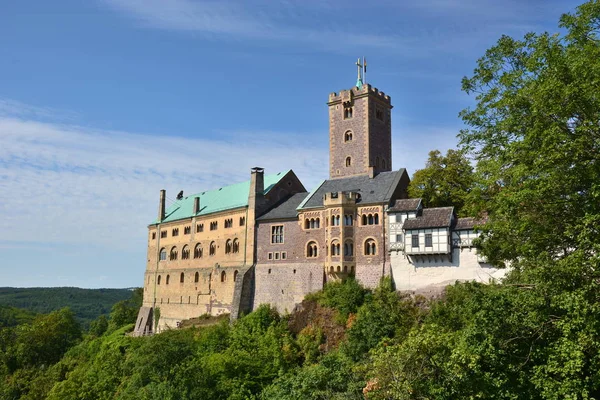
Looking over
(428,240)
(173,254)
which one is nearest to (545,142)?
(428,240)

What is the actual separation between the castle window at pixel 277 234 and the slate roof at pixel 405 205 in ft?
39.6

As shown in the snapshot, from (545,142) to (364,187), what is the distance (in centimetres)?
2952

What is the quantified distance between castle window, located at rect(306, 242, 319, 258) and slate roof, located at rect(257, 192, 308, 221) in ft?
11.2

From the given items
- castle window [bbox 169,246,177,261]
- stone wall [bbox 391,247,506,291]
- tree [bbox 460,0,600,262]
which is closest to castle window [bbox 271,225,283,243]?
stone wall [bbox 391,247,506,291]

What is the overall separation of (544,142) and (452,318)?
12.9m

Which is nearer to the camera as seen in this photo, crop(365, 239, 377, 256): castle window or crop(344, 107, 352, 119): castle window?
crop(365, 239, 377, 256): castle window

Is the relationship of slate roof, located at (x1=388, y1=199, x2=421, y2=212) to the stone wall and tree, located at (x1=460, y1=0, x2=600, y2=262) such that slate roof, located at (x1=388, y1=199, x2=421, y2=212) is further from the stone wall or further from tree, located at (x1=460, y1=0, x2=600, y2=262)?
tree, located at (x1=460, y1=0, x2=600, y2=262)

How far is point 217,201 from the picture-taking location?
6294 cm

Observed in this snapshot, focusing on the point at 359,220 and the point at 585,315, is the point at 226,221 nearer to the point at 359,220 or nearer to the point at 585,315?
the point at 359,220

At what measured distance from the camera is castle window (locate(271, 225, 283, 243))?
52.1 meters

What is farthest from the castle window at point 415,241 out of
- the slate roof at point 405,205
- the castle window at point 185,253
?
the castle window at point 185,253

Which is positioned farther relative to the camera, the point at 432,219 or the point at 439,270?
the point at 432,219

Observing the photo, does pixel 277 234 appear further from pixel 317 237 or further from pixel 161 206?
pixel 161 206

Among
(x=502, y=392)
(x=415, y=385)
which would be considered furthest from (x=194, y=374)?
(x=502, y=392)
